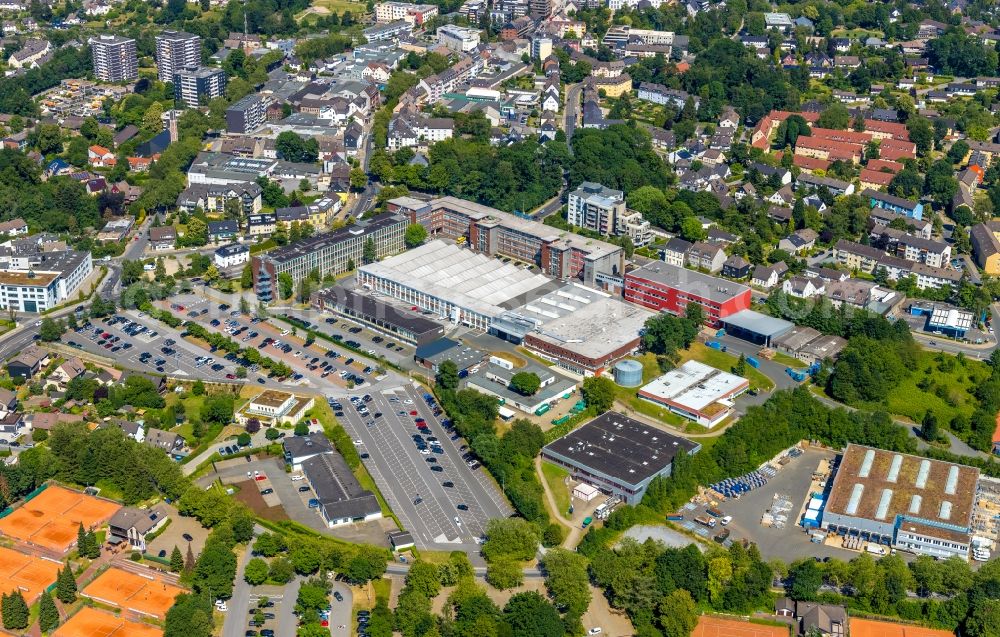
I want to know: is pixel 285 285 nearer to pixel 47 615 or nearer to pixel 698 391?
pixel 698 391

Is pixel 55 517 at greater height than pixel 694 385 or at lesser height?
lesser

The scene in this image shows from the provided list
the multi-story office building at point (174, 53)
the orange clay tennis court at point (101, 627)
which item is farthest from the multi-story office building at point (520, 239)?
the multi-story office building at point (174, 53)

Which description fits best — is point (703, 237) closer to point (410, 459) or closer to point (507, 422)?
point (507, 422)

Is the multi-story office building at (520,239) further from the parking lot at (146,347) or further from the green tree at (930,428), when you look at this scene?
the green tree at (930,428)

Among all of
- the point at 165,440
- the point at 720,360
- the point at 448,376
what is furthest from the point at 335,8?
the point at 165,440

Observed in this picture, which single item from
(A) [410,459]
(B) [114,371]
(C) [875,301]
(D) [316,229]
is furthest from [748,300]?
(B) [114,371]
